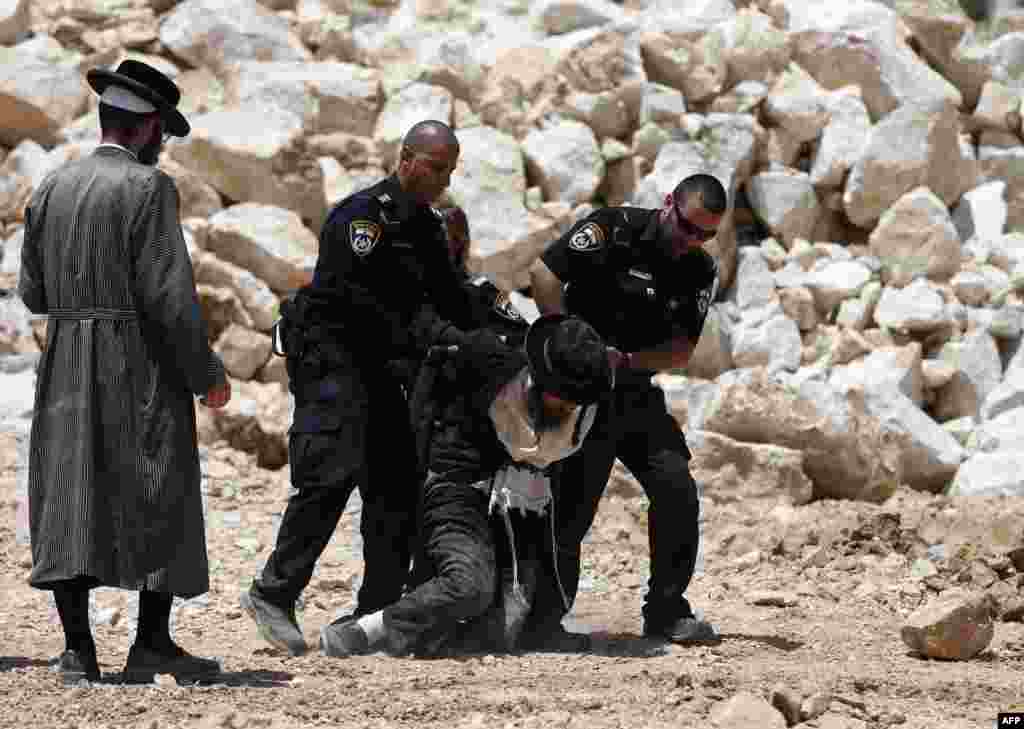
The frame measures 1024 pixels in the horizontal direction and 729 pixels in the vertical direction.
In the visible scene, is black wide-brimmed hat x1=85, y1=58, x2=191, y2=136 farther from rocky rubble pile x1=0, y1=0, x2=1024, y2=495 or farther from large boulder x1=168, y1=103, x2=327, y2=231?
large boulder x1=168, y1=103, x2=327, y2=231

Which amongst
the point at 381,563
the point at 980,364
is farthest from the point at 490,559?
the point at 980,364

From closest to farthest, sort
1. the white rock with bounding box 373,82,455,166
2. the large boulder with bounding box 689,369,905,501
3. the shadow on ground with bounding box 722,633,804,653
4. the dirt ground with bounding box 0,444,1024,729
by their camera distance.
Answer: the dirt ground with bounding box 0,444,1024,729
the shadow on ground with bounding box 722,633,804,653
the large boulder with bounding box 689,369,905,501
the white rock with bounding box 373,82,455,166

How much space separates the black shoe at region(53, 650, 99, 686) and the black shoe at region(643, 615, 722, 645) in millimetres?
2163

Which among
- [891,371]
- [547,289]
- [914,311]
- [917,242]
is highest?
[547,289]

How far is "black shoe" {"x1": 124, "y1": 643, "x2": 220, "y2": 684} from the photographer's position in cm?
545

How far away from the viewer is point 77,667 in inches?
211

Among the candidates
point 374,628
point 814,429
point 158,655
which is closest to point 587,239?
point 374,628

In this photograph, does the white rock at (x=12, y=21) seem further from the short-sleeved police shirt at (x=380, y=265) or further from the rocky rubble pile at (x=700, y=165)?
the short-sleeved police shirt at (x=380, y=265)

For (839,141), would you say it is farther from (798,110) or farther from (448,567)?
(448,567)

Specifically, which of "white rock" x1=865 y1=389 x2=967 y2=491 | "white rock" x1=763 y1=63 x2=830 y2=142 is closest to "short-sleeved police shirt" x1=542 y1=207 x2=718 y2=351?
"white rock" x1=865 y1=389 x2=967 y2=491

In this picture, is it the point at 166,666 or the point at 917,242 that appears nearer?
the point at 166,666

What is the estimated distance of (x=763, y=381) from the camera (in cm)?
960

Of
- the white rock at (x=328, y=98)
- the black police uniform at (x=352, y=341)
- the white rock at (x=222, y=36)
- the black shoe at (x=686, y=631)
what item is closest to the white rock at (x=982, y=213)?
the white rock at (x=328, y=98)

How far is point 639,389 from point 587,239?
0.59 metres
